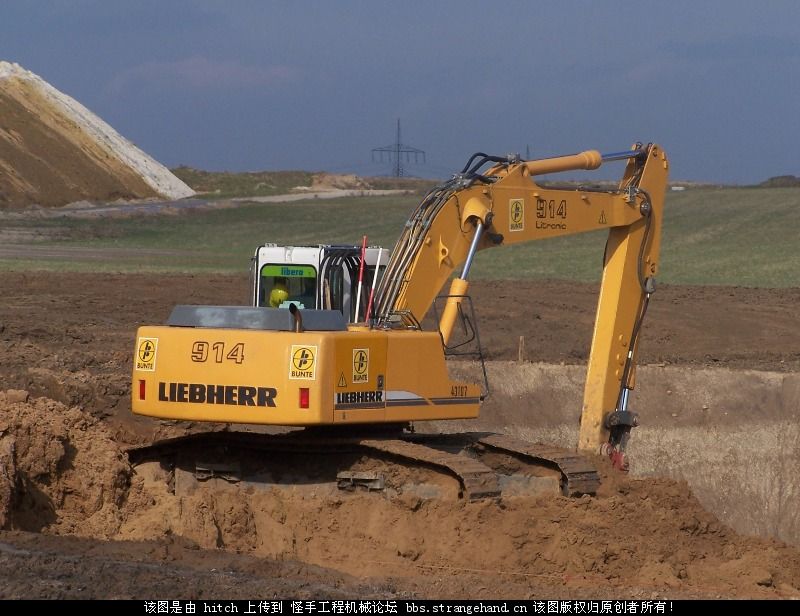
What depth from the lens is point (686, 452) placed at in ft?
55.0

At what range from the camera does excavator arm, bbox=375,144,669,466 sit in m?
11.2

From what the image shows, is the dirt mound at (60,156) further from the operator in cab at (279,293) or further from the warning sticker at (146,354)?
the warning sticker at (146,354)

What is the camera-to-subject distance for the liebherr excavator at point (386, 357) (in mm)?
10461

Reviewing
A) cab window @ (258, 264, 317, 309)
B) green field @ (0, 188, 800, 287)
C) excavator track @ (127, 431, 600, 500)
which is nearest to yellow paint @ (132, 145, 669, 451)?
excavator track @ (127, 431, 600, 500)

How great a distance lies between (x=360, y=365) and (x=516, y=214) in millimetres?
2351

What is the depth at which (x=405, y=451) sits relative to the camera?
10.9 metres

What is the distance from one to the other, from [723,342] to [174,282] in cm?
1215

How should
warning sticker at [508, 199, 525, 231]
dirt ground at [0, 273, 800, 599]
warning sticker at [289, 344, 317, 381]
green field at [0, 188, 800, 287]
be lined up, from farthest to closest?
green field at [0, 188, 800, 287] < warning sticker at [508, 199, 525, 231] < warning sticker at [289, 344, 317, 381] < dirt ground at [0, 273, 800, 599]

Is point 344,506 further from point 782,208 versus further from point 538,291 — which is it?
point 782,208

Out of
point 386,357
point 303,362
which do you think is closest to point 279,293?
point 386,357

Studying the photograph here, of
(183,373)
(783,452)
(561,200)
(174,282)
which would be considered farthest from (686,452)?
(174,282)

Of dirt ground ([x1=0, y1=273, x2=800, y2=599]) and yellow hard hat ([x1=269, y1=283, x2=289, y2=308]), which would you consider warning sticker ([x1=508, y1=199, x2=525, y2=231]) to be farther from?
dirt ground ([x1=0, y1=273, x2=800, y2=599])

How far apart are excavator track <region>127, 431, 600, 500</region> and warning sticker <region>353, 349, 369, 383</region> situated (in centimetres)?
68

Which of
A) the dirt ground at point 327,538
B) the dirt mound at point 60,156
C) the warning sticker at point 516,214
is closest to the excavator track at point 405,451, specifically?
the dirt ground at point 327,538
